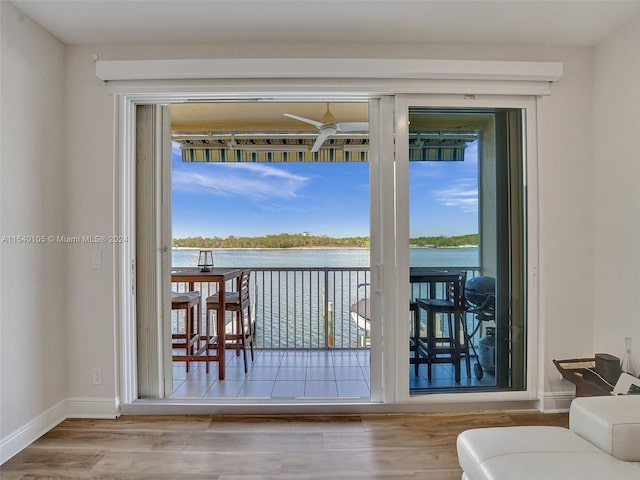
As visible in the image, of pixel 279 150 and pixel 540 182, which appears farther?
pixel 279 150

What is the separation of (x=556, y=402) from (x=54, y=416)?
3580mm

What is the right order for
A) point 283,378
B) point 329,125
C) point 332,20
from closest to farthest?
point 332,20
point 283,378
point 329,125

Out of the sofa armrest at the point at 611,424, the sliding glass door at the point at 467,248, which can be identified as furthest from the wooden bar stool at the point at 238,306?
the sofa armrest at the point at 611,424

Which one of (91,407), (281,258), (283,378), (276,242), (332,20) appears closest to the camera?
(332,20)

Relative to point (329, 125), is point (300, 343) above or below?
below

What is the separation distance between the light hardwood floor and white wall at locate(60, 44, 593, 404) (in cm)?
38

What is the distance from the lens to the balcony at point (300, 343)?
10.5 ft

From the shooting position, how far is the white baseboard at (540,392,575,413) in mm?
2580

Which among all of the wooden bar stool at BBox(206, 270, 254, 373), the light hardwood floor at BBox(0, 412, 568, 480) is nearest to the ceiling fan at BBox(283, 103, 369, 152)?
the wooden bar stool at BBox(206, 270, 254, 373)

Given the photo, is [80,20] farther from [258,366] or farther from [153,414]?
[258,366]

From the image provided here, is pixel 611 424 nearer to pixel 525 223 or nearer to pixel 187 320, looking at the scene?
pixel 525 223

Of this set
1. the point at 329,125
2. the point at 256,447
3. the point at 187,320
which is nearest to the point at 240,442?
the point at 256,447

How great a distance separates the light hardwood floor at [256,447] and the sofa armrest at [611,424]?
2.42 feet

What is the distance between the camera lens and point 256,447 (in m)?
2.17
